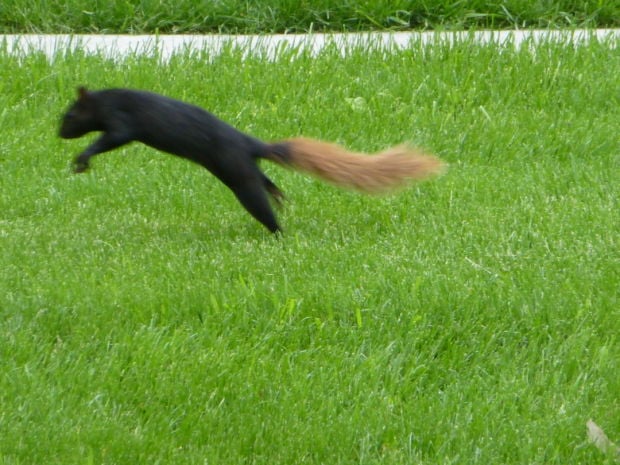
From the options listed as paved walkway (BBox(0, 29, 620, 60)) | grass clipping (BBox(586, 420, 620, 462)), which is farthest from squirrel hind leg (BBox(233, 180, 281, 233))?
paved walkway (BBox(0, 29, 620, 60))

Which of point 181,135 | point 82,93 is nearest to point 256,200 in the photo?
point 181,135

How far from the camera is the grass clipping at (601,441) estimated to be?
11.8 ft

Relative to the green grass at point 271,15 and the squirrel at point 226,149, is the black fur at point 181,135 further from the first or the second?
the green grass at point 271,15

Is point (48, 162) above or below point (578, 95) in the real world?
below

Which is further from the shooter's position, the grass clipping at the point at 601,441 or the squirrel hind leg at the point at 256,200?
the squirrel hind leg at the point at 256,200

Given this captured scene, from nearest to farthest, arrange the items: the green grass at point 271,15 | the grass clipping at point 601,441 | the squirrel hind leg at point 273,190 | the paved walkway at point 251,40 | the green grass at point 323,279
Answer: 1. the grass clipping at point 601,441
2. the green grass at point 323,279
3. the squirrel hind leg at point 273,190
4. the paved walkway at point 251,40
5. the green grass at point 271,15

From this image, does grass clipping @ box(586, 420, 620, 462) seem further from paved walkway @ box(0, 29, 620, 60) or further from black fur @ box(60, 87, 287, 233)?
paved walkway @ box(0, 29, 620, 60)

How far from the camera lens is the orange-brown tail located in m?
4.96

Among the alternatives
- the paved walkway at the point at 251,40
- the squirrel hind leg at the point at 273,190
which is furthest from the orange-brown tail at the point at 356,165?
the paved walkway at the point at 251,40

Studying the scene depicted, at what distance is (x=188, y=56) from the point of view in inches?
276

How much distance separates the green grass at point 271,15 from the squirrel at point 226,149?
3052 mm

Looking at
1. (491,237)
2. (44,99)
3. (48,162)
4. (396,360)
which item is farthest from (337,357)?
(44,99)

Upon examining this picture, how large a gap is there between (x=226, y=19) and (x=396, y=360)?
4.39 m

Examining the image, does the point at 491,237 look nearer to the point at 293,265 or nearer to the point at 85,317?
the point at 293,265
